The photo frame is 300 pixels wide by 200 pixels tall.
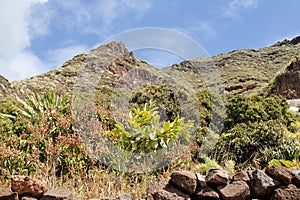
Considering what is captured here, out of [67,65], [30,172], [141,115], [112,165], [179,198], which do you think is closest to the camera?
[179,198]

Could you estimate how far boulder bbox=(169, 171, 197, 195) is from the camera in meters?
3.82

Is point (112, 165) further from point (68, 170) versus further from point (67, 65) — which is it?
point (67, 65)

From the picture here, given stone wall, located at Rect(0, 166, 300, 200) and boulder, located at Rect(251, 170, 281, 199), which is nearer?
stone wall, located at Rect(0, 166, 300, 200)

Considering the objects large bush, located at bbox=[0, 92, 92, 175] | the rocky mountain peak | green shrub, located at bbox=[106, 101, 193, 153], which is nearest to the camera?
large bush, located at bbox=[0, 92, 92, 175]

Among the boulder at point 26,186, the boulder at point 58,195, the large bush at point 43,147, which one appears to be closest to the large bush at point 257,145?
the large bush at point 43,147

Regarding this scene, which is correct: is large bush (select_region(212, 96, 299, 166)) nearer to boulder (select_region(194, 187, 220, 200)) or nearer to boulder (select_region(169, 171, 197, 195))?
boulder (select_region(194, 187, 220, 200))

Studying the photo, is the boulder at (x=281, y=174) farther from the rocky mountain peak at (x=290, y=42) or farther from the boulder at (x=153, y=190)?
the rocky mountain peak at (x=290, y=42)

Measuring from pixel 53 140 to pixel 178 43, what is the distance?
3.06m

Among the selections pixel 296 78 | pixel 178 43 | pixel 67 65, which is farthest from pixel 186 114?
pixel 67 65

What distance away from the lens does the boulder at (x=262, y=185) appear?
388cm

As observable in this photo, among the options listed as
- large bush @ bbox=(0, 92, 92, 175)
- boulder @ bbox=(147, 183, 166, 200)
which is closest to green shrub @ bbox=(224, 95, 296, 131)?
large bush @ bbox=(0, 92, 92, 175)

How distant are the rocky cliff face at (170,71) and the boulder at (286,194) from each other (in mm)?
4086

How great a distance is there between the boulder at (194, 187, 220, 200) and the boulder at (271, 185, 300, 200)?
1.91 feet

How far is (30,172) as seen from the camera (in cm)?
496
